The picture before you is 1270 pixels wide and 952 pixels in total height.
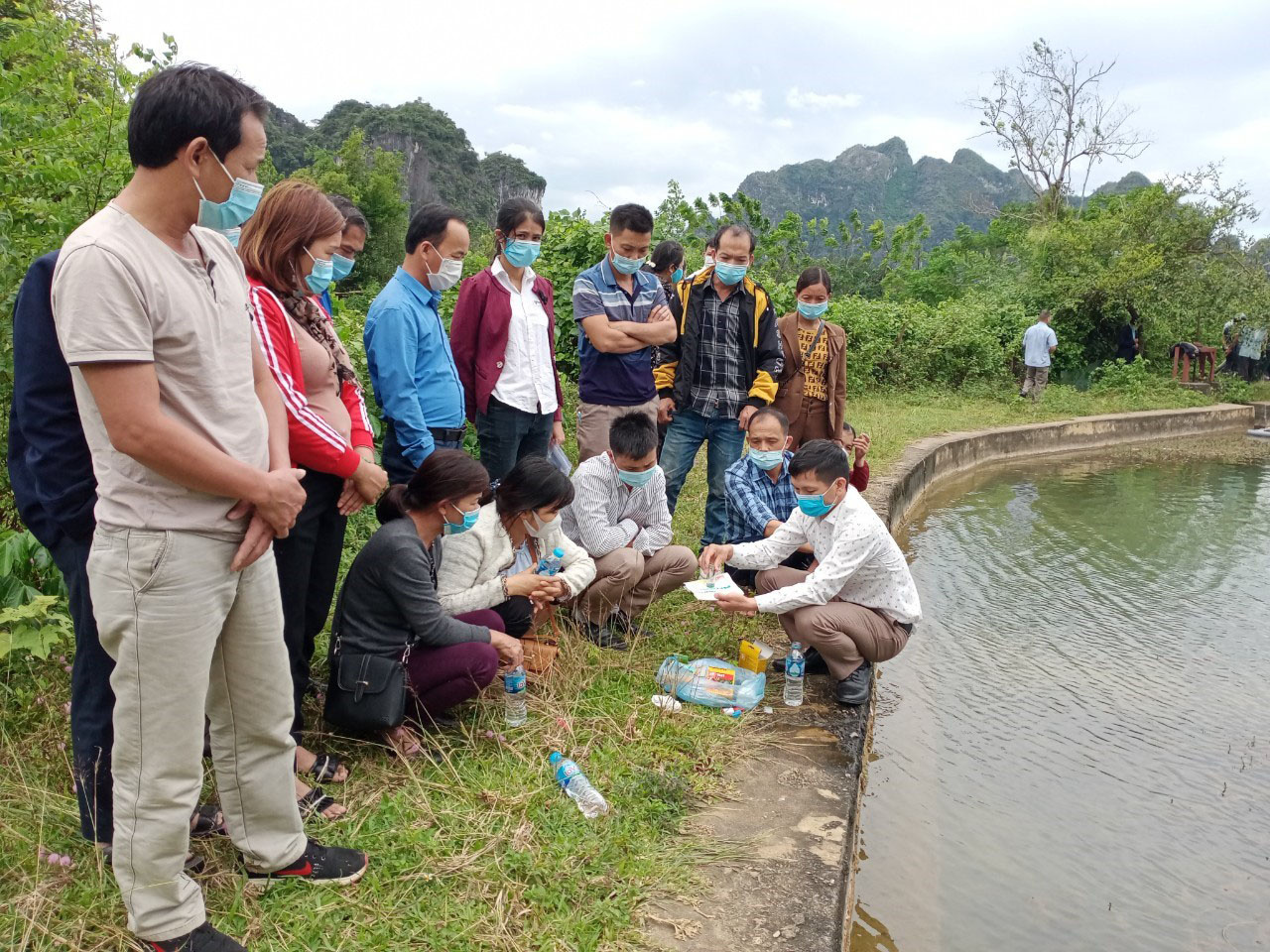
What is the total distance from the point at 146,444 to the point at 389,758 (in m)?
1.59

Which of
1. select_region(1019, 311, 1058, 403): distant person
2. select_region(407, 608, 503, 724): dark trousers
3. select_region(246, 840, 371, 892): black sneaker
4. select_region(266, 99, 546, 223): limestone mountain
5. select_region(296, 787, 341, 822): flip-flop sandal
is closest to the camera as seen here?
select_region(246, 840, 371, 892): black sneaker

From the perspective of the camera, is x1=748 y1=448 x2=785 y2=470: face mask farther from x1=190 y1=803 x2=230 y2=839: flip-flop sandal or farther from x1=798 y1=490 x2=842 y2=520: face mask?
x1=190 y1=803 x2=230 y2=839: flip-flop sandal

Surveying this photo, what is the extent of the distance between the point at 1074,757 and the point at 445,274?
11.3ft

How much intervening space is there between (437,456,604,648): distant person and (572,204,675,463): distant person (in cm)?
118

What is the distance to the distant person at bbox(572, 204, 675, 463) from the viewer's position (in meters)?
4.62

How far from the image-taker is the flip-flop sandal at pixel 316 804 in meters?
2.68

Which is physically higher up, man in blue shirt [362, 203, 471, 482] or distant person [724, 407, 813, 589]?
man in blue shirt [362, 203, 471, 482]

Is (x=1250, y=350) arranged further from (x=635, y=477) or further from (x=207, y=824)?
(x=207, y=824)

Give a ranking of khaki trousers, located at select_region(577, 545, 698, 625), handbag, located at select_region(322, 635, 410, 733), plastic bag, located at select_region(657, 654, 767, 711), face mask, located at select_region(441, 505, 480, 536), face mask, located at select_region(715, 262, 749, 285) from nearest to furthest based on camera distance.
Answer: handbag, located at select_region(322, 635, 410, 733), face mask, located at select_region(441, 505, 480, 536), plastic bag, located at select_region(657, 654, 767, 711), khaki trousers, located at select_region(577, 545, 698, 625), face mask, located at select_region(715, 262, 749, 285)

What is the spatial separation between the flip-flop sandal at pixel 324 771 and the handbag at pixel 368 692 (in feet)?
0.41

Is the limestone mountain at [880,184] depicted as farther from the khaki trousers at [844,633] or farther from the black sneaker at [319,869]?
the black sneaker at [319,869]

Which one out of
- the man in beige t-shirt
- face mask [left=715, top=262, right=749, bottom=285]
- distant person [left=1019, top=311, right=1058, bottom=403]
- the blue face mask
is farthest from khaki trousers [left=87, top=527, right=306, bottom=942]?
distant person [left=1019, top=311, right=1058, bottom=403]

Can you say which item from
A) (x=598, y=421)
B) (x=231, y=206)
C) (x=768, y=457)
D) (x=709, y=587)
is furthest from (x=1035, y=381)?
(x=231, y=206)

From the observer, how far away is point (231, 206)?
2035 mm
